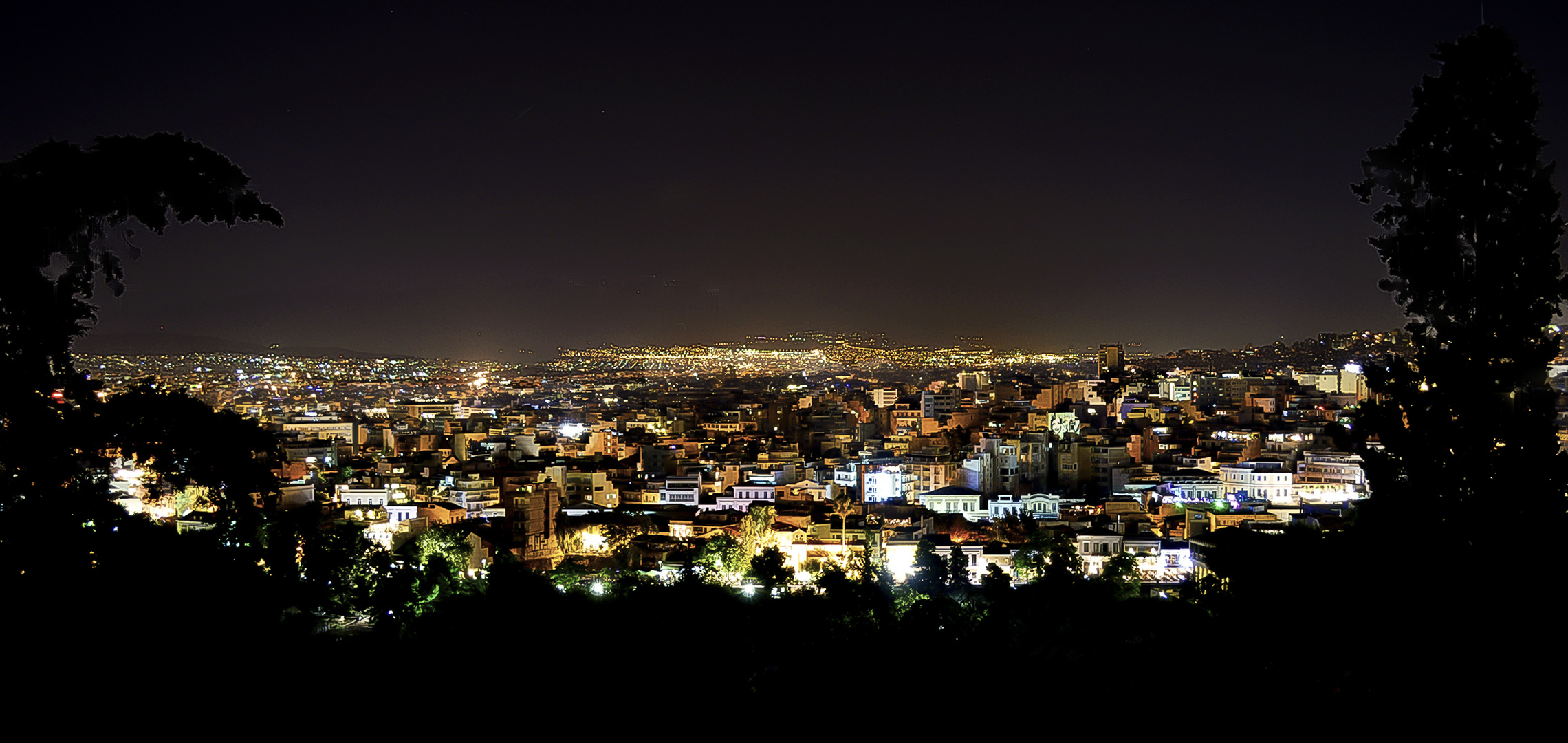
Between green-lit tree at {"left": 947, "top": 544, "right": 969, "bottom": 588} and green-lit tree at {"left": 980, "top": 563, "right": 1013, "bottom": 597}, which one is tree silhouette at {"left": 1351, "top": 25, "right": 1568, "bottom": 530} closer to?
green-lit tree at {"left": 980, "top": 563, "right": 1013, "bottom": 597}

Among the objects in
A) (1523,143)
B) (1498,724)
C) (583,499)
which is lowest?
(583,499)

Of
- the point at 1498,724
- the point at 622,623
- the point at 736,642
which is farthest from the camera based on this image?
the point at 736,642

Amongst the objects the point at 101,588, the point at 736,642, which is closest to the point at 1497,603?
the point at 101,588

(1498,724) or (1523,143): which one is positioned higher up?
(1523,143)

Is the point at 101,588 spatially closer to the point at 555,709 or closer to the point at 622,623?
the point at 555,709

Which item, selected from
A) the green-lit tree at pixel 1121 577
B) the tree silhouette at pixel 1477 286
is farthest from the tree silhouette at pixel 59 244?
the green-lit tree at pixel 1121 577

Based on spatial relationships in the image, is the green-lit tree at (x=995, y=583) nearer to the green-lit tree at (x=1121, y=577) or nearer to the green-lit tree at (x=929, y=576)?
the green-lit tree at (x=929, y=576)

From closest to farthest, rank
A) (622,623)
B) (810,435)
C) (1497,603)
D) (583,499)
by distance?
1. (1497,603)
2. (622,623)
3. (583,499)
4. (810,435)
